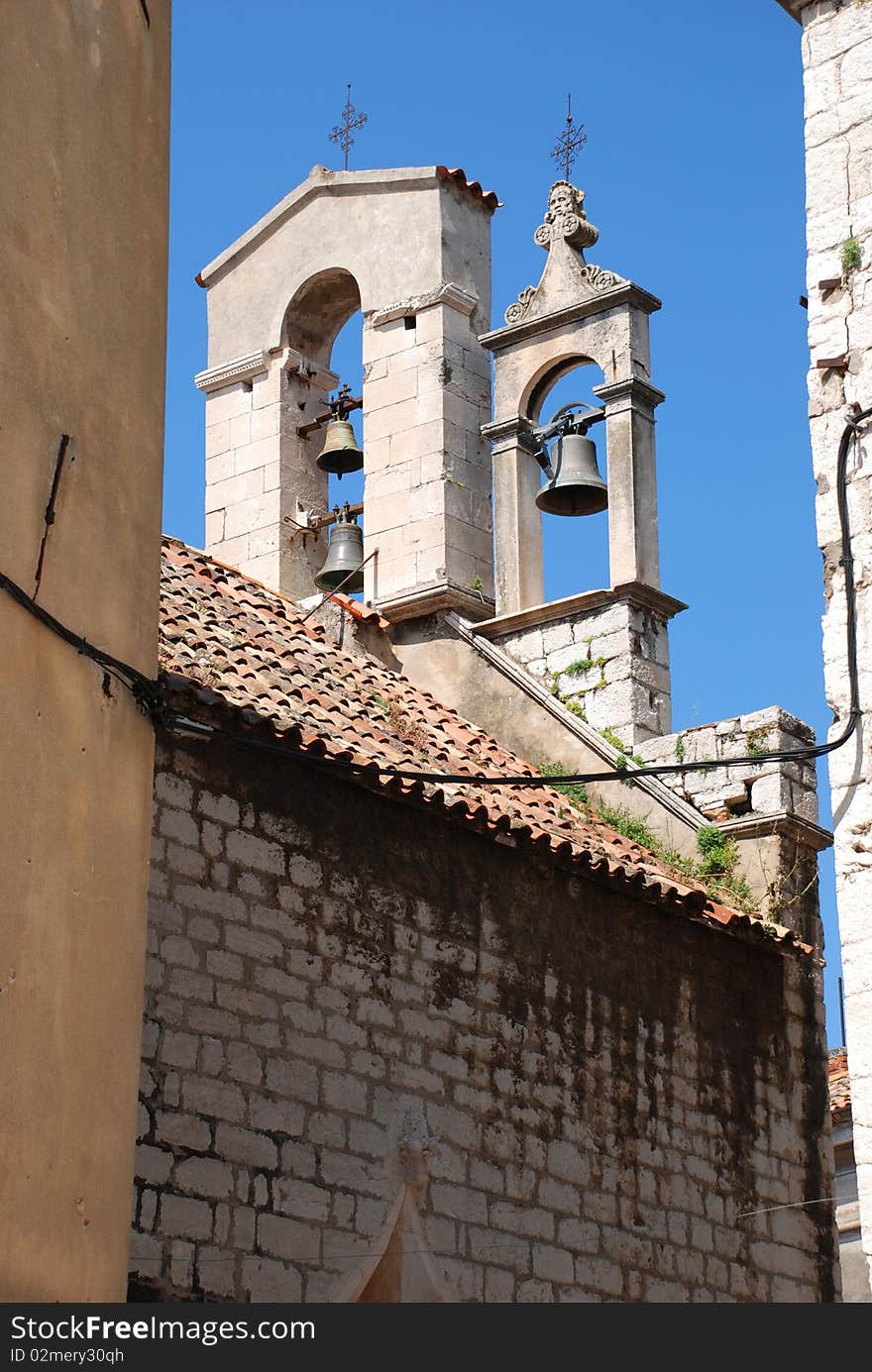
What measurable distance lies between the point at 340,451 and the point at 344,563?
0.86 m

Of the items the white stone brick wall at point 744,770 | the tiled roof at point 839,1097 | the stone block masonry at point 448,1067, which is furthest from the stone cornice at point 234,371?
the tiled roof at point 839,1097

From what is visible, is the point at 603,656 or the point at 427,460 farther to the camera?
the point at 427,460

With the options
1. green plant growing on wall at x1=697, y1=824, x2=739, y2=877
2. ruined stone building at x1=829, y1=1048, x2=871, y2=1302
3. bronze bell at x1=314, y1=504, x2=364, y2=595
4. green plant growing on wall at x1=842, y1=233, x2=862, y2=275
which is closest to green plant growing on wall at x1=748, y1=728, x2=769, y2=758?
green plant growing on wall at x1=697, y1=824, x2=739, y2=877

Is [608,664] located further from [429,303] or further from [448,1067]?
[448,1067]

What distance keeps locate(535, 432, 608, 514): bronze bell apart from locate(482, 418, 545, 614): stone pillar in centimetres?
19

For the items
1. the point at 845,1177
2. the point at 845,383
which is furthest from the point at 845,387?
the point at 845,1177

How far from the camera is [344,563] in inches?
514

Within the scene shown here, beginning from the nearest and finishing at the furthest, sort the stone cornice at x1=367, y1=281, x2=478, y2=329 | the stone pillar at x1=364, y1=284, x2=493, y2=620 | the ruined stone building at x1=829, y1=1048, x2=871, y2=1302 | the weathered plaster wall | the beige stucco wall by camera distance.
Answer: the beige stucco wall
the weathered plaster wall
the stone pillar at x1=364, y1=284, x2=493, y2=620
the stone cornice at x1=367, y1=281, x2=478, y2=329
the ruined stone building at x1=829, y1=1048, x2=871, y2=1302

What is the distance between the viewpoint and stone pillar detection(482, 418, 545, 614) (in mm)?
12922

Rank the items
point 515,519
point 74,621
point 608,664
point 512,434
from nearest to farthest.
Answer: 1. point 74,621
2. point 608,664
3. point 515,519
4. point 512,434

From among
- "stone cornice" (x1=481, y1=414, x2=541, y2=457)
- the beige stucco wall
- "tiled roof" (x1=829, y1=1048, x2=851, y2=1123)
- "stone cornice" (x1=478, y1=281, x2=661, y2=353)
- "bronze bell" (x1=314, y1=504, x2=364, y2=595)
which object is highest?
"stone cornice" (x1=478, y1=281, x2=661, y2=353)

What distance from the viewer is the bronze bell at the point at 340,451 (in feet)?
44.2

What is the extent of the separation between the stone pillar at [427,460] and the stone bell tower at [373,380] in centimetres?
1

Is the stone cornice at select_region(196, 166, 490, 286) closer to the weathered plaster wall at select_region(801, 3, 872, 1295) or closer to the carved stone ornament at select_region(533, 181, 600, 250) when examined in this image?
the carved stone ornament at select_region(533, 181, 600, 250)
